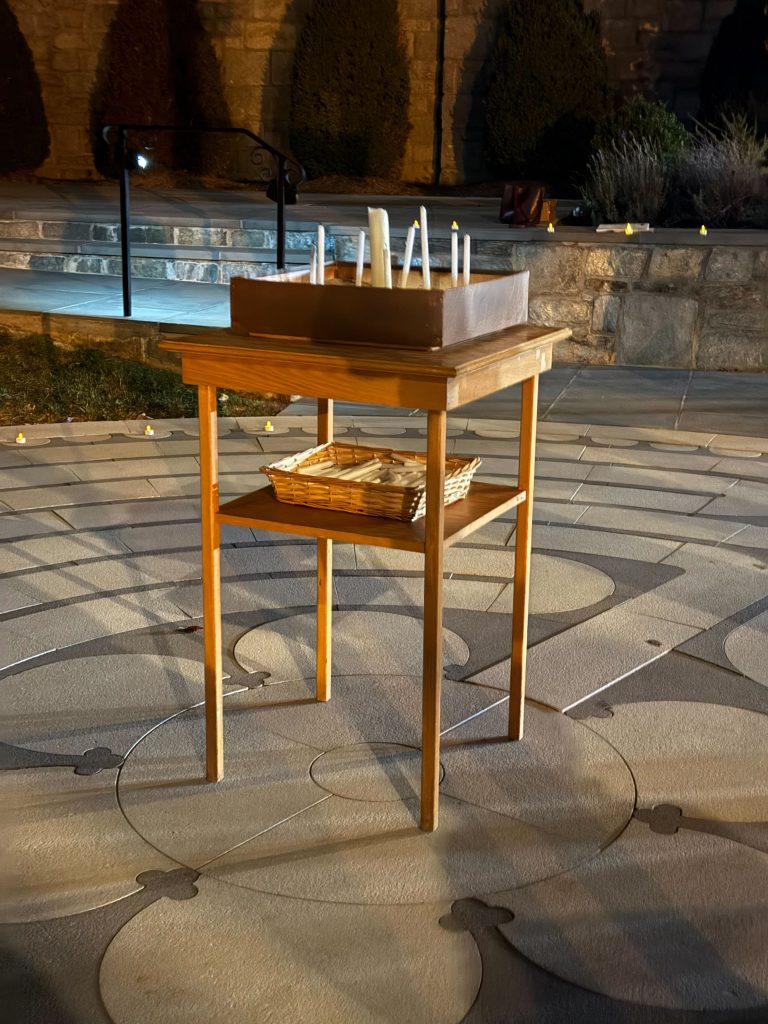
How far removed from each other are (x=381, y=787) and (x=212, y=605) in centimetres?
51

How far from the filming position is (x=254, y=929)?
6.72ft

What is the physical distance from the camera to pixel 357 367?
2.21 metres

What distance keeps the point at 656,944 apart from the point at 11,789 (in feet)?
4.24

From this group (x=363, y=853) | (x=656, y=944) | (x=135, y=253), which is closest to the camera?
(x=656, y=944)

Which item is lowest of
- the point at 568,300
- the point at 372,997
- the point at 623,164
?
the point at 372,997

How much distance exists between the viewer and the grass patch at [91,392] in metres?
5.95

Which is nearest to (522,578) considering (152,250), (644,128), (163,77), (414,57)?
(152,250)

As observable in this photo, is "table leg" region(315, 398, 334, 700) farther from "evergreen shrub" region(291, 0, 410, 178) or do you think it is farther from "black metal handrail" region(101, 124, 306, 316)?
"evergreen shrub" region(291, 0, 410, 178)

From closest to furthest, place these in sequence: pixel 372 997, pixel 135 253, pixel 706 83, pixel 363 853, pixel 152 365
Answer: pixel 372 997 < pixel 363 853 < pixel 152 365 < pixel 135 253 < pixel 706 83

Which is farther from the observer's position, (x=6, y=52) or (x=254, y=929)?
(x=6, y=52)

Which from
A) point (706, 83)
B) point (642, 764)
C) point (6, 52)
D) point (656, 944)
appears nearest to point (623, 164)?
point (706, 83)

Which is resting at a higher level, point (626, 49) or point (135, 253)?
point (626, 49)

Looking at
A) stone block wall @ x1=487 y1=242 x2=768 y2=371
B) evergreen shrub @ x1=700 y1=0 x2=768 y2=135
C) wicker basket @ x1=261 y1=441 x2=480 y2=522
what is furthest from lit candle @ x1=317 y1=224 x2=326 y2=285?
evergreen shrub @ x1=700 y1=0 x2=768 y2=135

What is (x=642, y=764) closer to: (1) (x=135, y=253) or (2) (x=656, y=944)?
(2) (x=656, y=944)
